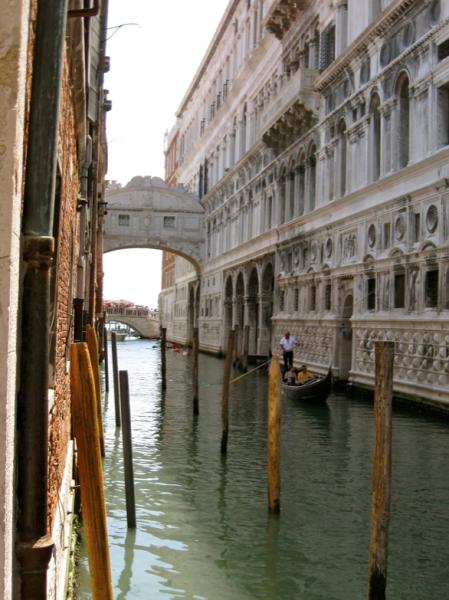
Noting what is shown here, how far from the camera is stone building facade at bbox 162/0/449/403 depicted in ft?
35.3

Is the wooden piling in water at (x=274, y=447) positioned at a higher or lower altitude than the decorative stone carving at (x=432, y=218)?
lower

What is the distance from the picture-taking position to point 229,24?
27516 millimetres

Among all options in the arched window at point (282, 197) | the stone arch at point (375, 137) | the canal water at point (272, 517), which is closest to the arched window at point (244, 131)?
the arched window at point (282, 197)

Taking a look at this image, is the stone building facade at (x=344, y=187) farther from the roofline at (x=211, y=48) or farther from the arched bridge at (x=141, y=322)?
the arched bridge at (x=141, y=322)

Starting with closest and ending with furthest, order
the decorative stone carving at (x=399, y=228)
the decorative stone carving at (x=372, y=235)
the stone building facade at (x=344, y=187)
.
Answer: the stone building facade at (x=344, y=187) < the decorative stone carving at (x=399, y=228) < the decorative stone carving at (x=372, y=235)

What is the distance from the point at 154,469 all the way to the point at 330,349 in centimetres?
799

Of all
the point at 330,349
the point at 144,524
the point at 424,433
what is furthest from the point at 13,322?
the point at 330,349

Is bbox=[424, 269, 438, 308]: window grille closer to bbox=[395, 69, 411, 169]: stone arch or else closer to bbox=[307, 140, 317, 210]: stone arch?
bbox=[395, 69, 411, 169]: stone arch

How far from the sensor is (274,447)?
5.93 meters

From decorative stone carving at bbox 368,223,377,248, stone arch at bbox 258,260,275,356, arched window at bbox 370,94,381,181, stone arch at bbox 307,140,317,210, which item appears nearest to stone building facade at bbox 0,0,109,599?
decorative stone carving at bbox 368,223,377,248

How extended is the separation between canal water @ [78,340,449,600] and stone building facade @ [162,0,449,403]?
225 cm

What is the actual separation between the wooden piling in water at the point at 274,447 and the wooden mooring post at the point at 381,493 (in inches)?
70.2

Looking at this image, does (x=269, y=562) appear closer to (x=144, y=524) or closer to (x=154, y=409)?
(x=144, y=524)

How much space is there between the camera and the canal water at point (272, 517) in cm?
439
